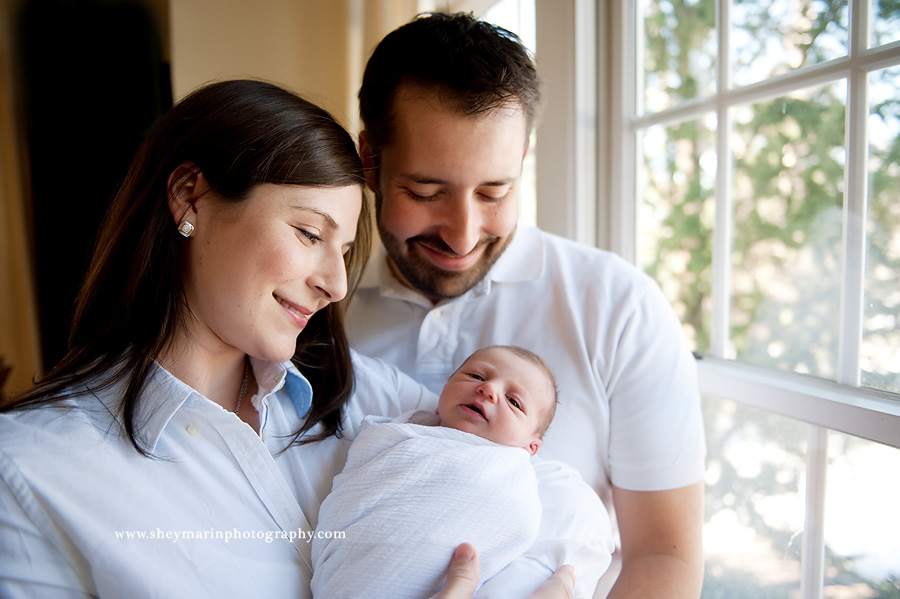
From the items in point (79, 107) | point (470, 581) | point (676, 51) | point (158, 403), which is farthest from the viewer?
point (79, 107)

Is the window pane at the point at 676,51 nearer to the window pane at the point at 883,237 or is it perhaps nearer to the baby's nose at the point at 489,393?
the window pane at the point at 883,237

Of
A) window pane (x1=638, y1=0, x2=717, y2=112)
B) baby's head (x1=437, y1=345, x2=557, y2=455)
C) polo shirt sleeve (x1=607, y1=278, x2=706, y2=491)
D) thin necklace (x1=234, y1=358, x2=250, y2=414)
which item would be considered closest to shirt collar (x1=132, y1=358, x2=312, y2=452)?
thin necklace (x1=234, y1=358, x2=250, y2=414)

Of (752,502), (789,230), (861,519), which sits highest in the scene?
(789,230)

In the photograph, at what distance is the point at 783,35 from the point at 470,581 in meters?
1.44

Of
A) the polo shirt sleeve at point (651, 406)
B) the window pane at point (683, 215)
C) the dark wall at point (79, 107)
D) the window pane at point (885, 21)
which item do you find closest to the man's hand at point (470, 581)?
the polo shirt sleeve at point (651, 406)

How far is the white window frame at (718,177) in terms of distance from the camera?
1.21 meters

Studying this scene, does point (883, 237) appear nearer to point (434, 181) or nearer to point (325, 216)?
point (434, 181)

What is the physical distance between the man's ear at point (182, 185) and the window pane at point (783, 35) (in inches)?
54.4

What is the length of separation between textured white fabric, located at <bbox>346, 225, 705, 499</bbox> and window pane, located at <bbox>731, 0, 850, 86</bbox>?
63 centimetres

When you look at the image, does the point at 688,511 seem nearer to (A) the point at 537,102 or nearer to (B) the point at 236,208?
(A) the point at 537,102

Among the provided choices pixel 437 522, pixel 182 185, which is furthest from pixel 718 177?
pixel 182 185

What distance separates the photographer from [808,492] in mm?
1370

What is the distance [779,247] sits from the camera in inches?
58.2

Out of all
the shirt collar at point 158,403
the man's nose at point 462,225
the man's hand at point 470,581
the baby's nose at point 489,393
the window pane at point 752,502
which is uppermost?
the man's nose at point 462,225
